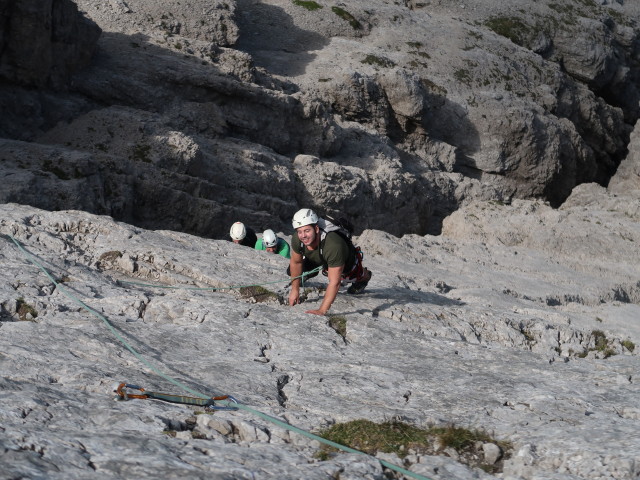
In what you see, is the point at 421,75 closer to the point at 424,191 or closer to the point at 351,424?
the point at 424,191

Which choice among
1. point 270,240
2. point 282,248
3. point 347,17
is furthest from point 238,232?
point 347,17

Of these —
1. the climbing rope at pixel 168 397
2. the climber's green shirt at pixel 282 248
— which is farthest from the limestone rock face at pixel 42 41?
the climbing rope at pixel 168 397

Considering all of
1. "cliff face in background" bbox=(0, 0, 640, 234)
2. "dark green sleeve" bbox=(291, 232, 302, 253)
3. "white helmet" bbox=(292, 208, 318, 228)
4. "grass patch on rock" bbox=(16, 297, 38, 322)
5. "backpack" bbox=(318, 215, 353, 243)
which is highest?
"white helmet" bbox=(292, 208, 318, 228)

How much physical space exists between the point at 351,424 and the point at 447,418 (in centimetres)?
150

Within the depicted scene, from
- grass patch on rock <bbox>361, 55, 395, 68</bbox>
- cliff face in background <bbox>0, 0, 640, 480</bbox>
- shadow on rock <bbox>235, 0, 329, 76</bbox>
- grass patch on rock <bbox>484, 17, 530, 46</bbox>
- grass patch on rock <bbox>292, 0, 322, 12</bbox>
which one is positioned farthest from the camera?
grass patch on rock <bbox>484, 17, 530, 46</bbox>

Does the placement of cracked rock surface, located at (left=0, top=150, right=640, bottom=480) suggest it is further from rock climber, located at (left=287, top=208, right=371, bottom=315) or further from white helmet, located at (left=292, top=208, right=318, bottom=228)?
white helmet, located at (left=292, top=208, right=318, bottom=228)

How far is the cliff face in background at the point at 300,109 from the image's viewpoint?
28.9m

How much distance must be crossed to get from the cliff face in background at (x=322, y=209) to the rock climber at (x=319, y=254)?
0.52 meters

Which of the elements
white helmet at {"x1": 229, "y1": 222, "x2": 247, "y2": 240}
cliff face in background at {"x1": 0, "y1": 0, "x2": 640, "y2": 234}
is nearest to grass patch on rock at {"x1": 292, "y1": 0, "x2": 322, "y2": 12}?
cliff face in background at {"x1": 0, "y1": 0, "x2": 640, "y2": 234}

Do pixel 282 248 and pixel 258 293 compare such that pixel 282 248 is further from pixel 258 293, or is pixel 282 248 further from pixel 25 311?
pixel 25 311

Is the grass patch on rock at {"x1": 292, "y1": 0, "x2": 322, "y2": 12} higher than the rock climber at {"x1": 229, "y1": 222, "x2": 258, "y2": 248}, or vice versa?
the grass patch on rock at {"x1": 292, "y1": 0, "x2": 322, "y2": 12}

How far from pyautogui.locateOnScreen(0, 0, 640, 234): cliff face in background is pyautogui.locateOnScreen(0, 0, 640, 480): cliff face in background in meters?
0.13

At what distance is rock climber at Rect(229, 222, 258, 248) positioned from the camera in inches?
877

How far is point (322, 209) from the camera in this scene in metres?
33.2
